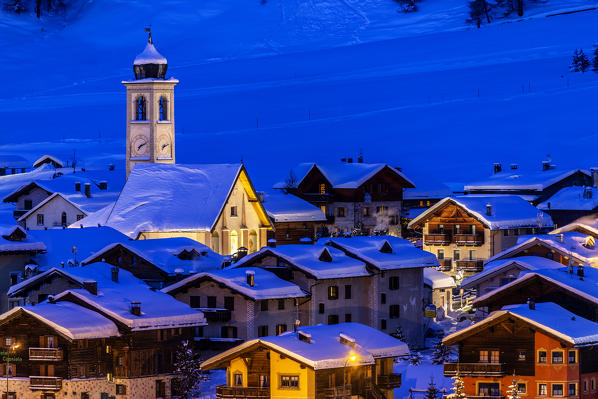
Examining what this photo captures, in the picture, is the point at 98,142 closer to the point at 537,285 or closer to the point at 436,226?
the point at 436,226

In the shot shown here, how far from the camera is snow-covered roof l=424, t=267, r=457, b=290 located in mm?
74812

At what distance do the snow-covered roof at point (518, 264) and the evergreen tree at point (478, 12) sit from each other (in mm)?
122987

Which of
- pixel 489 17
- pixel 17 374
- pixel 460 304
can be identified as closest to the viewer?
pixel 17 374

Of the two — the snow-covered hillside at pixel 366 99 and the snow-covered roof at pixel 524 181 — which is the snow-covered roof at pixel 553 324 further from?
the snow-covered hillside at pixel 366 99

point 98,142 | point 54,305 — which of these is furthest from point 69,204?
point 98,142

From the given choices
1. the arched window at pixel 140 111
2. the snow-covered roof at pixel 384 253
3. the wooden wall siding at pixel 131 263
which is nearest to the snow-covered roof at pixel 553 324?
the snow-covered roof at pixel 384 253

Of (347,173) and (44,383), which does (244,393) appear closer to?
(44,383)

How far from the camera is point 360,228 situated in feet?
307

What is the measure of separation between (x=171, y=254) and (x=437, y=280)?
1207 centimetres

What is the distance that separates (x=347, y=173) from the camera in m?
97.6

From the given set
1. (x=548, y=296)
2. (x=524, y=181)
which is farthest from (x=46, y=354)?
(x=524, y=181)

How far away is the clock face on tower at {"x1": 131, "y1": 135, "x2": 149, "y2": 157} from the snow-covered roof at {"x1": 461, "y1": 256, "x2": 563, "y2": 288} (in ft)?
107

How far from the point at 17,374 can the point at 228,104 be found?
106m

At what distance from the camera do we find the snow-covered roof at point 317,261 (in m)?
64.9
